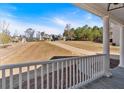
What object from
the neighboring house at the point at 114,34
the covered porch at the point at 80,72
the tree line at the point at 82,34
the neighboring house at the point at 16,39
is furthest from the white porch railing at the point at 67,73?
the neighboring house at the point at 114,34

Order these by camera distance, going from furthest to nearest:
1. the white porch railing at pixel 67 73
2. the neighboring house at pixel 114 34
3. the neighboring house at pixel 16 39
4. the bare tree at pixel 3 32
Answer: the neighboring house at pixel 114 34 → the neighboring house at pixel 16 39 → the bare tree at pixel 3 32 → the white porch railing at pixel 67 73

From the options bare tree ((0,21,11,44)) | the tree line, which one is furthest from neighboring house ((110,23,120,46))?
bare tree ((0,21,11,44))

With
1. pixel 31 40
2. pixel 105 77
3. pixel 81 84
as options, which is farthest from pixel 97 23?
pixel 81 84

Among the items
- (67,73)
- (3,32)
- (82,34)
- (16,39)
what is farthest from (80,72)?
(82,34)

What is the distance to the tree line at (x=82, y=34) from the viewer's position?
12133 millimetres

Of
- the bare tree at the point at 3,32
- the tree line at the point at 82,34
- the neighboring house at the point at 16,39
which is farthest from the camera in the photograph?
the tree line at the point at 82,34

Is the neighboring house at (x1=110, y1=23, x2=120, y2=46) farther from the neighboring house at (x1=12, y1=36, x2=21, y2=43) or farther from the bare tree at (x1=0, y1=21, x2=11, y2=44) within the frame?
the bare tree at (x1=0, y1=21, x2=11, y2=44)

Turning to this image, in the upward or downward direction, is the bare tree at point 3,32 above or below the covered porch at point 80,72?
above

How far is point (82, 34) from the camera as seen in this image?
12.4 m

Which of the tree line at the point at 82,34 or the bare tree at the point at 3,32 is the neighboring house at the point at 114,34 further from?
the bare tree at the point at 3,32

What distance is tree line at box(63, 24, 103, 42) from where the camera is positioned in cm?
1213

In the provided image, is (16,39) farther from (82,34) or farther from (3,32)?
(82,34)

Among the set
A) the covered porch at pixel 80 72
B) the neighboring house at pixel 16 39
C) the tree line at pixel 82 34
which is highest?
the tree line at pixel 82 34

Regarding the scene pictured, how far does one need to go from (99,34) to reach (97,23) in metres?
2.23
